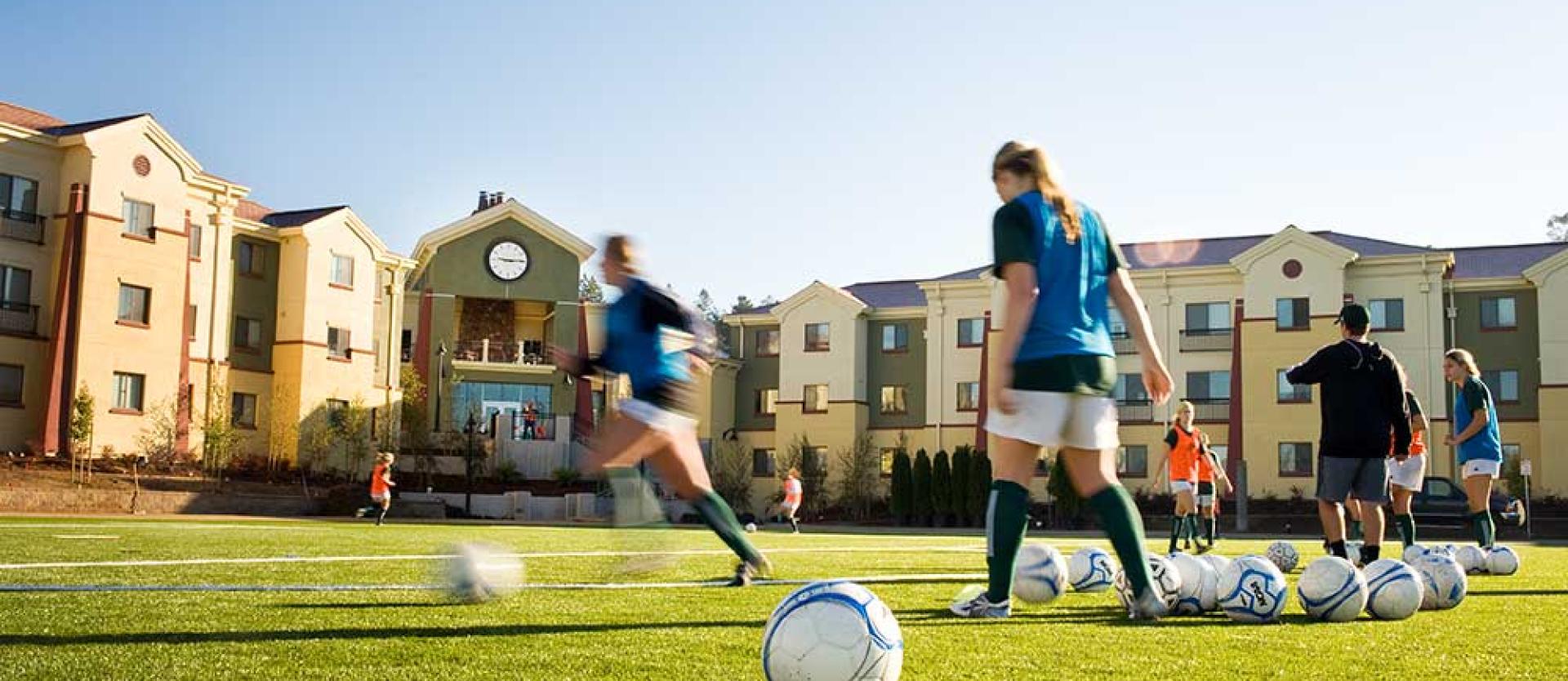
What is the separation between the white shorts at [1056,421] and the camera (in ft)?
20.2

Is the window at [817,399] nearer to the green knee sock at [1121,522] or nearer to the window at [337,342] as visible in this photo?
the window at [337,342]

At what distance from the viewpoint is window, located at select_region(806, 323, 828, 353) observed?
2621 inches

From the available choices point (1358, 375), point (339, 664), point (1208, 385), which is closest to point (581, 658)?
point (339, 664)

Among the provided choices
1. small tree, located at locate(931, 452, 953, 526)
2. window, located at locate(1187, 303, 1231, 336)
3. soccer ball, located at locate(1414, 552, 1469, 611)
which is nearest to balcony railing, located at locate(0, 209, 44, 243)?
small tree, located at locate(931, 452, 953, 526)

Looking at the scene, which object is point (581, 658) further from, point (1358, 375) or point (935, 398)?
point (935, 398)

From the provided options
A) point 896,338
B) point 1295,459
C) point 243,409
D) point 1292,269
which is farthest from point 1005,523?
point 896,338

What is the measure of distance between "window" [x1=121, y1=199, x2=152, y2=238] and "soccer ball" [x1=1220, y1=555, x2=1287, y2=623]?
46016mm

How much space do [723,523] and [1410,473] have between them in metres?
8.25

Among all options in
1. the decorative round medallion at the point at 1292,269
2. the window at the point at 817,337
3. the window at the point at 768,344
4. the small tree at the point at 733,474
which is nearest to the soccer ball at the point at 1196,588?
the decorative round medallion at the point at 1292,269

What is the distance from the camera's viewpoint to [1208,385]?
58.4 metres

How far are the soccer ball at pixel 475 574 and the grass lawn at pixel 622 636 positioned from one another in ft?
0.50

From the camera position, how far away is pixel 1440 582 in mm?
8625

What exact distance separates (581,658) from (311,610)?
229cm

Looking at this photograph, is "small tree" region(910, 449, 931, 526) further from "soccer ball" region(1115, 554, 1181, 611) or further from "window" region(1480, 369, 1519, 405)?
"soccer ball" region(1115, 554, 1181, 611)
